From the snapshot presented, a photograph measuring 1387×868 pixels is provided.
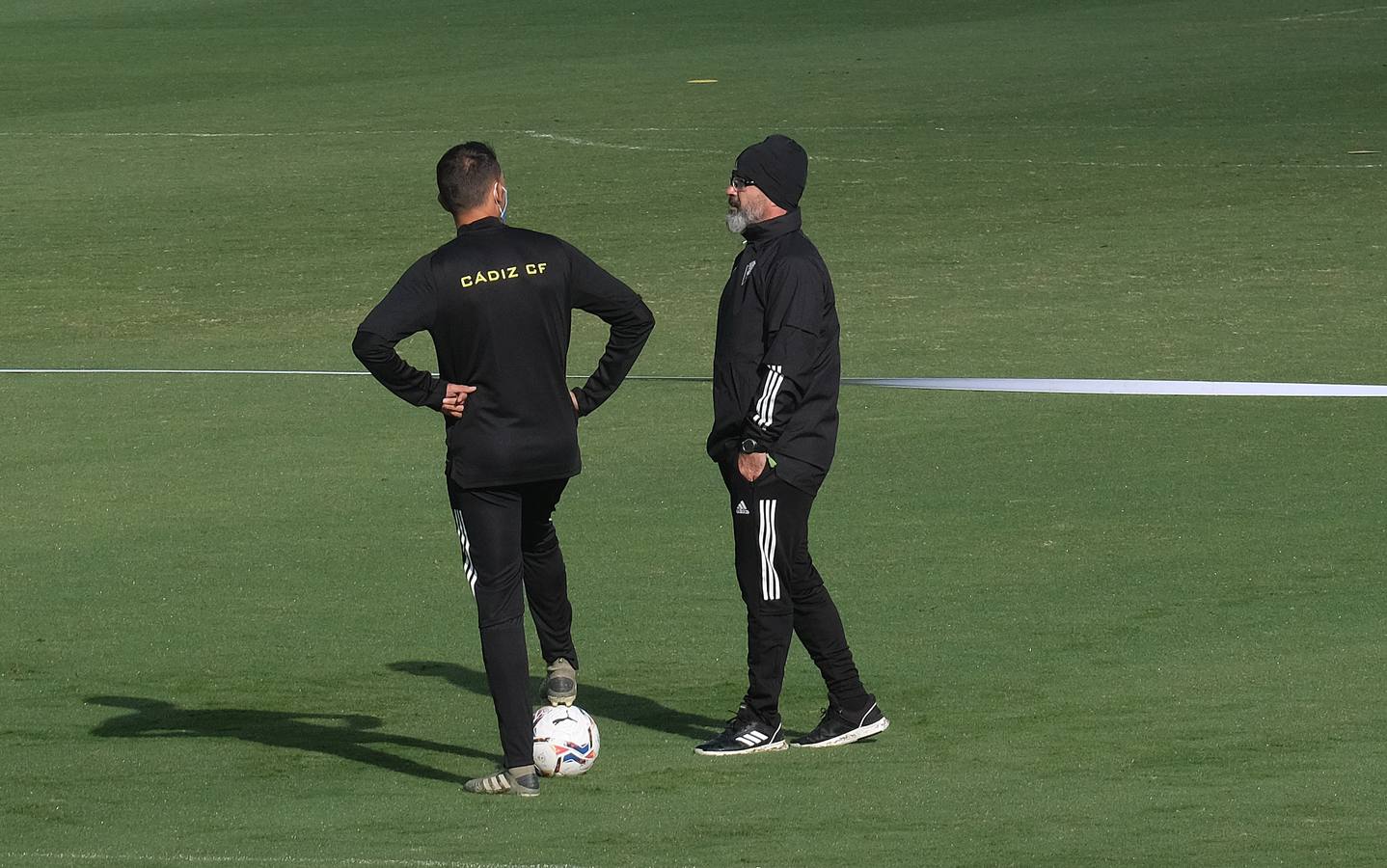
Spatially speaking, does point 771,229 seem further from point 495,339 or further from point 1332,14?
point 1332,14

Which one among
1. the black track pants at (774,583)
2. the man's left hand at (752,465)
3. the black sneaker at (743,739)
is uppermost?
the man's left hand at (752,465)

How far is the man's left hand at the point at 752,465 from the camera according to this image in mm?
7652

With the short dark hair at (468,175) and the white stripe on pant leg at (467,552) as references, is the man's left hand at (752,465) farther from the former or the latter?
the short dark hair at (468,175)

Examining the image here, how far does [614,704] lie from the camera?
845 cm

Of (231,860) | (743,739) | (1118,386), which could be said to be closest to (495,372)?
(743,739)

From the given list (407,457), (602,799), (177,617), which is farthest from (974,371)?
(602,799)

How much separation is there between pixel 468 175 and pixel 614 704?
2.06 m

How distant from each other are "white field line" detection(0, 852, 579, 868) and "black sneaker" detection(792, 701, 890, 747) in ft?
5.28

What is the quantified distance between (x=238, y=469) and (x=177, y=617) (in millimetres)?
3040

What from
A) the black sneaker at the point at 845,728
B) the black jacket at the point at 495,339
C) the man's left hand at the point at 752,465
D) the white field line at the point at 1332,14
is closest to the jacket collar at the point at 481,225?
the black jacket at the point at 495,339

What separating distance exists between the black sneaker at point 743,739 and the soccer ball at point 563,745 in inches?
15.3

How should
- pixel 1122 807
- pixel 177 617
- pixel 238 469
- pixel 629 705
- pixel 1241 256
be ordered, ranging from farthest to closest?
pixel 1241 256 → pixel 238 469 → pixel 177 617 → pixel 629 705 → pixel 1122 807

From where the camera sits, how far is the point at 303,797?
23.9ft

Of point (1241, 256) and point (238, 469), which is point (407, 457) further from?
point (1241, 256)
